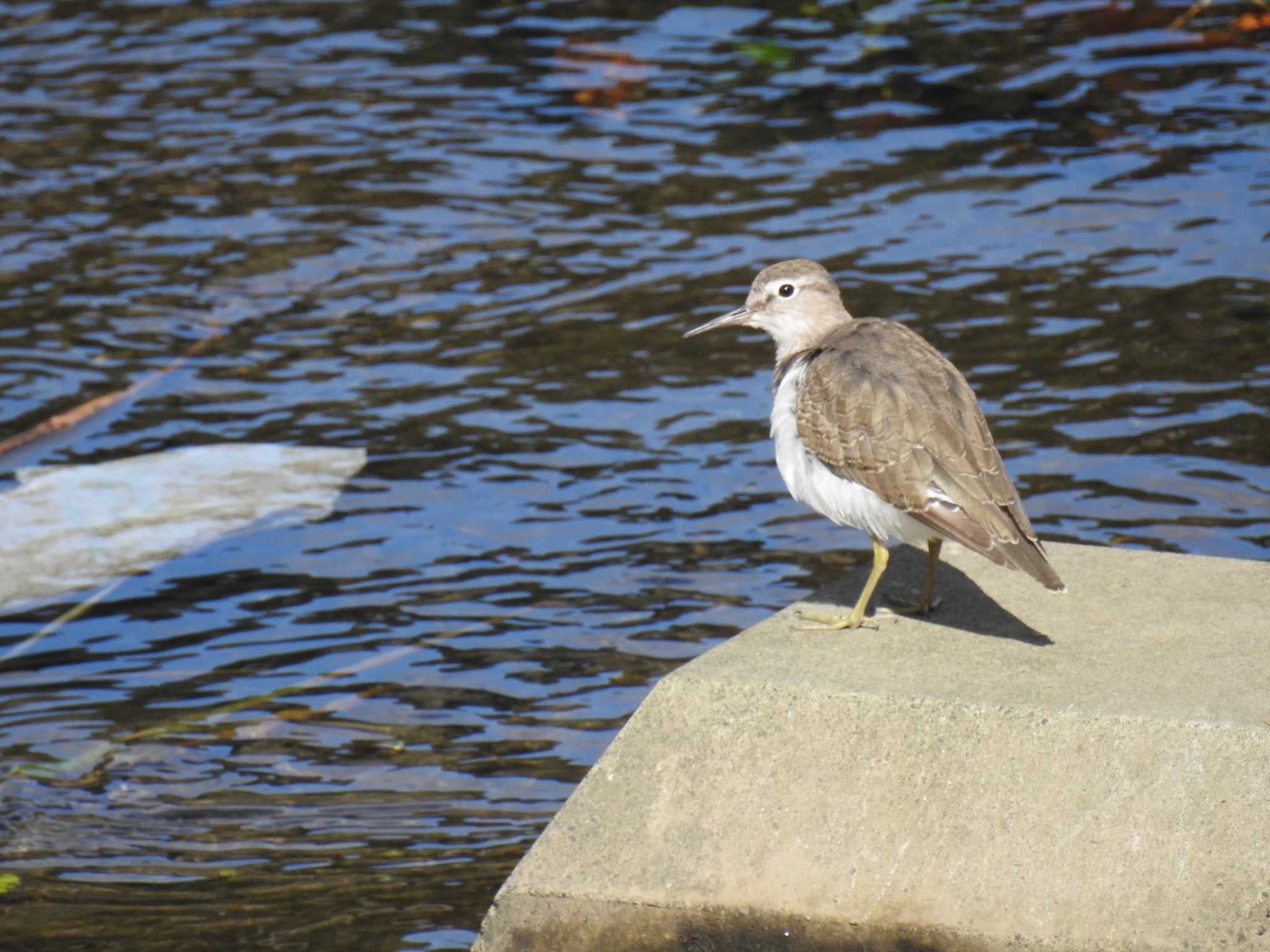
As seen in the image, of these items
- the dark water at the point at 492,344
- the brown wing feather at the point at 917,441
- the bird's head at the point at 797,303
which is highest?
the bird's head at the point at 797,303

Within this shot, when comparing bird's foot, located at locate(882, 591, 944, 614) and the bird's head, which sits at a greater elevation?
the bird's head

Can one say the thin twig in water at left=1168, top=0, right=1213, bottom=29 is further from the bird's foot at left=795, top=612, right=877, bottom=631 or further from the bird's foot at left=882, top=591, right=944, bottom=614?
the bird's foot at left=795, top=612, right=877, bottom=631

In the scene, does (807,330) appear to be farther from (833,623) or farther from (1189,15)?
(1189,15)

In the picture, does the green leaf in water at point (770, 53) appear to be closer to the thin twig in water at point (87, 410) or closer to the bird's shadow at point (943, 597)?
the thin twig in water at point (87, 410)

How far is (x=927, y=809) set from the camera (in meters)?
4.34

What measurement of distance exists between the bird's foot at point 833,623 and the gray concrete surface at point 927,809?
0.25 metres

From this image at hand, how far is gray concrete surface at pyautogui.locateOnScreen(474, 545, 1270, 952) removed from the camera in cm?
412

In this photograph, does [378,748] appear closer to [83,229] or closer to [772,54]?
[83,229]

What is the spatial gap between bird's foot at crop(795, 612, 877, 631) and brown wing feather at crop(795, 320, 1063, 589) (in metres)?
0.41

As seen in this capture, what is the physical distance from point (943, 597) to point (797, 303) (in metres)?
1.18

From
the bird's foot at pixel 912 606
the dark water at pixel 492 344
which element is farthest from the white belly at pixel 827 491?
the dark water at pixel 492 344

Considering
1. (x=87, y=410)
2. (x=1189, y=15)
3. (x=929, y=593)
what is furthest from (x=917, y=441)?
(x=1189, y=15)

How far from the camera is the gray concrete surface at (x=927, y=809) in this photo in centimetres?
412

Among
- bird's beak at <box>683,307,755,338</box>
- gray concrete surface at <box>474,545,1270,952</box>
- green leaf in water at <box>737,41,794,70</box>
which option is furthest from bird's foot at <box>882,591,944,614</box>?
green leaf in water at <box>737,41,794,70</box>
